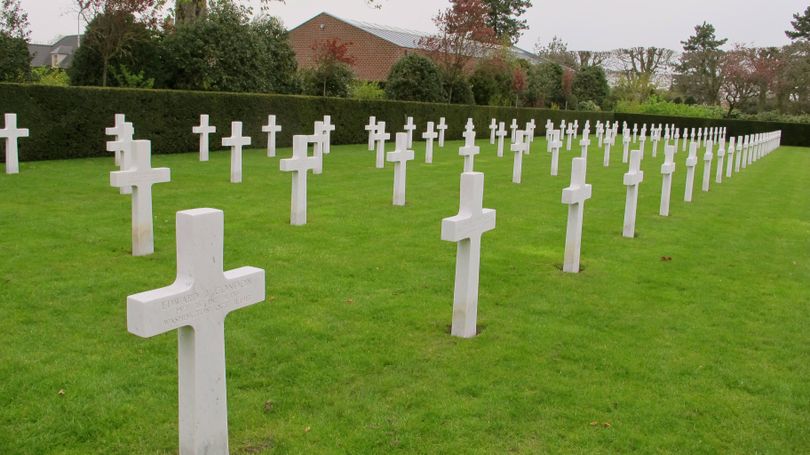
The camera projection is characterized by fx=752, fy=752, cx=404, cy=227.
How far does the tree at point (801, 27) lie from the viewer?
59750 millimetres

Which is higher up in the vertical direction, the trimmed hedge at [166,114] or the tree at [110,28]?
the tree at [110,28]

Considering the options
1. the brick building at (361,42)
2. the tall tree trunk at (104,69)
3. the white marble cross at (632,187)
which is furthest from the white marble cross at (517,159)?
the brick building at (361,42)

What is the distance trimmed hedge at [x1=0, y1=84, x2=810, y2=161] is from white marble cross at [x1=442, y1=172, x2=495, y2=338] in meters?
11.8

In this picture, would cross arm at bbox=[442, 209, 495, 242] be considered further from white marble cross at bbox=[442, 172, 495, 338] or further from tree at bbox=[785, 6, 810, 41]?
tree at bbox=[785, 6, 810, 41]

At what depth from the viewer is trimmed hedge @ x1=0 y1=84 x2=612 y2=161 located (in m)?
14.1

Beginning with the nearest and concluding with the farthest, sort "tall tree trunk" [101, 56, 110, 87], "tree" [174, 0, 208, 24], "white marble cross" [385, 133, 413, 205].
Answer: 1. "white marble cross" [385, 133, 413, 205]
2. "tall tree trunk" [101, 56, 110, 87]
3. "tree" [174, 0, 208, 24]

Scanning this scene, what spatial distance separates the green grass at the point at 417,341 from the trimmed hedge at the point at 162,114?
5.47 meters

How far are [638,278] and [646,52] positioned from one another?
5847cm

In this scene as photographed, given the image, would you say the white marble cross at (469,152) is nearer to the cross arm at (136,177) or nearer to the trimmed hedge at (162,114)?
the cross arm at (136,177)

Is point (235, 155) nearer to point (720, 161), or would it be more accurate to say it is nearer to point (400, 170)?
point (400, 170)

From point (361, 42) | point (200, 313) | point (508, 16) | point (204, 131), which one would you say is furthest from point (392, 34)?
point (200, 313)

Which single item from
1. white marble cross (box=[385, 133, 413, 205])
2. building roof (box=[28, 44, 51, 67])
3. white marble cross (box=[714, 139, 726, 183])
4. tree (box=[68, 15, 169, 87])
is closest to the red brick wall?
tree (box=[68, 15, 169, 87])

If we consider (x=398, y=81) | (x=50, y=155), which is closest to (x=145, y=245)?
(x=50, y=155)

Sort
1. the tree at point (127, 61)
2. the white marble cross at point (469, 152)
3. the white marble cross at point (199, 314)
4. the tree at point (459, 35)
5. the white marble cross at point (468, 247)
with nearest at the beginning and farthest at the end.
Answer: the white marble cross at point (199, 314) → the white marble cross at point (468, 247) → the white marble cross at point (469, 152) → the tree at point (127, 61) → the tree at point (459, 35)
